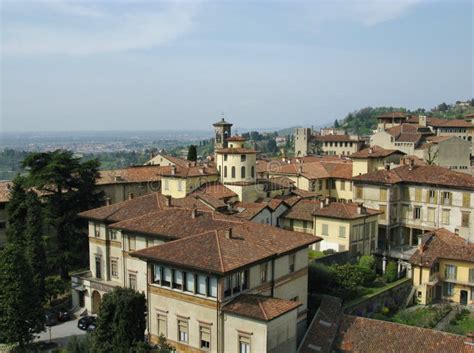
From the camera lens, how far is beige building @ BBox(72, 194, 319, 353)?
25344 millimetres

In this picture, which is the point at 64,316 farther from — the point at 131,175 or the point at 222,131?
the point at 222,131

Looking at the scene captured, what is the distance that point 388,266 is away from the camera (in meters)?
Answer: 43.4

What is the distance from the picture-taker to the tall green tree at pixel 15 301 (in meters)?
31.4

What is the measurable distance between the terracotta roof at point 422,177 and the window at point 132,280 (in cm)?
2539

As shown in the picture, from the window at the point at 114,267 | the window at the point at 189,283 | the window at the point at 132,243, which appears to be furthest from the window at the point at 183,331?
the window at the point at 114,267

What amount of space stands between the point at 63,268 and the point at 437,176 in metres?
35.0

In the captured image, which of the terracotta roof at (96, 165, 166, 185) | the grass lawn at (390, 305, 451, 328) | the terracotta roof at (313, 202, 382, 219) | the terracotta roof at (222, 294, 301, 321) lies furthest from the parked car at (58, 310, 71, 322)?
the grass lawn at (390, 305, 451, 328)

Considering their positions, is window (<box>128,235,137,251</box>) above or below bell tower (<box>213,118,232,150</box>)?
below

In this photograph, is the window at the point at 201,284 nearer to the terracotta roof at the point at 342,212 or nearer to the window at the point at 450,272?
the terracotta roof at the point at 342,212

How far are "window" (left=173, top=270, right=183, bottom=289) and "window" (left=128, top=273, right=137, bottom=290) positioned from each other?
31.9ft

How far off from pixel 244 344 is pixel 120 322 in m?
6.36

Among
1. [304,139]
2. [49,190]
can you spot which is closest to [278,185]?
[49,190]

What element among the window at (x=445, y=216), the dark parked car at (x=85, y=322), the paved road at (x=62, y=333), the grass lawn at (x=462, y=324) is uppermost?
the window at (x=445, y=216)

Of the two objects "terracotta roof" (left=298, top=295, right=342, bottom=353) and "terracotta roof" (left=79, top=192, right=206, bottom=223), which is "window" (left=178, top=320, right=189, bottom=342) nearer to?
"terracotta roof" (left=298, top=295, right=342, bottom=353)
